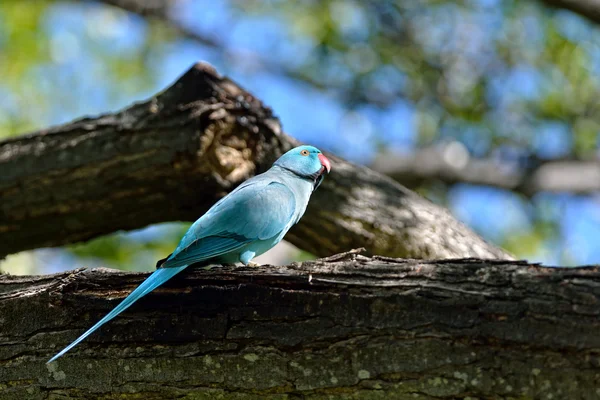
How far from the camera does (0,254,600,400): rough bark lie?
2.50 m

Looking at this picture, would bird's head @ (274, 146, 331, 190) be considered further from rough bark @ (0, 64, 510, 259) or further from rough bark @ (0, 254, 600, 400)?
rough bark @ (0, 254, 600, 400)

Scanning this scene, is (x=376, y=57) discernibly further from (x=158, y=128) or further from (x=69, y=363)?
(x=69, y=363)

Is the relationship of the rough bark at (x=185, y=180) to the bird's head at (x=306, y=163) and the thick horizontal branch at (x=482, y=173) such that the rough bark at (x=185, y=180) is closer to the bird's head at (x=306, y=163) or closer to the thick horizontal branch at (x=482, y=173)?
the bird's head at (x=306, y=163)

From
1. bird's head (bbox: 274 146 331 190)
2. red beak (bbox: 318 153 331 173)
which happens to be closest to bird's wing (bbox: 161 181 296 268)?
bird's head (bbox: 274 146 331 190)

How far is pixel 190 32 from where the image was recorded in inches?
385

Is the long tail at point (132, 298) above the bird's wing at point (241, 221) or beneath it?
beneath

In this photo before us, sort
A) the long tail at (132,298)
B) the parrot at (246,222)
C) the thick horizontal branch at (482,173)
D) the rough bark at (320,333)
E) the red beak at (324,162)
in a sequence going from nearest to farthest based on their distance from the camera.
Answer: the rough bark at (320,333) < the long tail at (132,298) < the parrot at (246,222) < the red beak at (324,162) < the thick horizontal branch at (482,173)

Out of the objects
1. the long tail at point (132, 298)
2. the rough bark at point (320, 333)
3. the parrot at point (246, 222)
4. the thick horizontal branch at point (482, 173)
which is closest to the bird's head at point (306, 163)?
the parrot at point (246, 222)

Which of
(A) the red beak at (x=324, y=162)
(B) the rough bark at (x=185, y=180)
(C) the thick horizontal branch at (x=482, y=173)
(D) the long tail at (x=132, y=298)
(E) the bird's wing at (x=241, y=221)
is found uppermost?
(C) the thick horizontal branch at (x=482, y=173)

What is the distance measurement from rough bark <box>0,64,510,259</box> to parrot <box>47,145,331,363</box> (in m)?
0.32

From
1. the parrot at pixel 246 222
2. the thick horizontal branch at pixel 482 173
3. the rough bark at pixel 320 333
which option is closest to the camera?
the rough bark at pixel 320 333

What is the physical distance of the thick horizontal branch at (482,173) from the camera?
7.72 meters

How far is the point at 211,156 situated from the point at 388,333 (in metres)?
2.17

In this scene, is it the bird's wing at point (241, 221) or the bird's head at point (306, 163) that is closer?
the bird's wing at point (241, 221)
